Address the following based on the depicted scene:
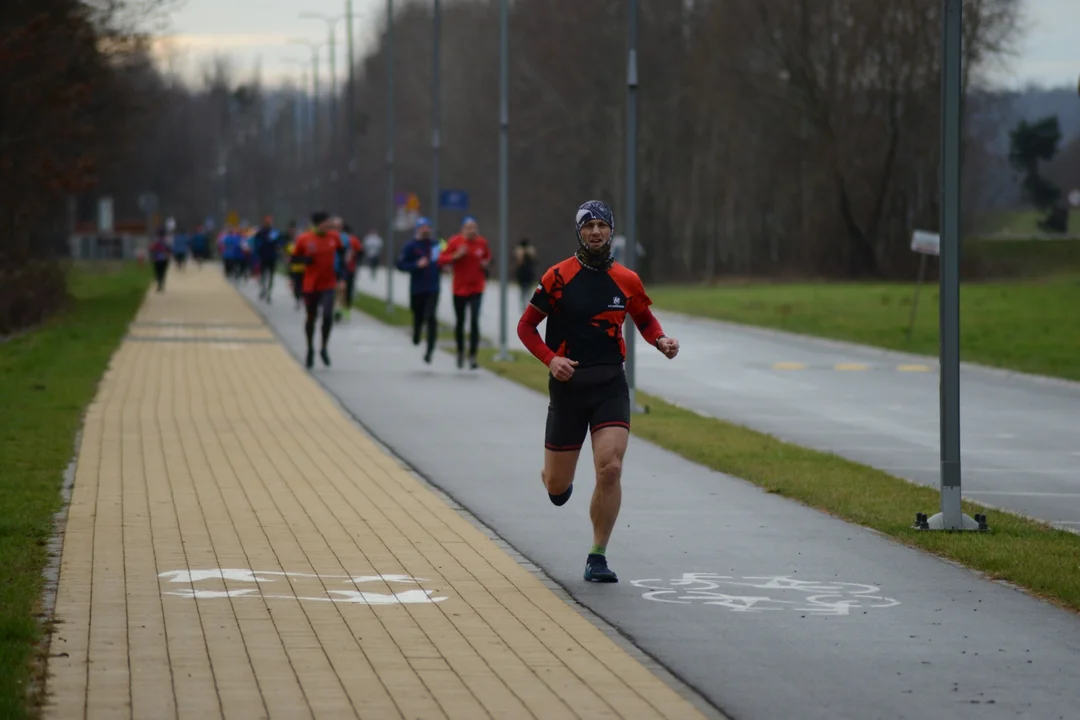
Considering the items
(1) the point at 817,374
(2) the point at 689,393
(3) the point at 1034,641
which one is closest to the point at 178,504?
(3) the point at 1034,641

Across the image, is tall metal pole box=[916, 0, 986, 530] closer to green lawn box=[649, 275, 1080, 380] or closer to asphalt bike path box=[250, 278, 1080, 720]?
asphalt bike path box=[250, 278, 1080, 720]

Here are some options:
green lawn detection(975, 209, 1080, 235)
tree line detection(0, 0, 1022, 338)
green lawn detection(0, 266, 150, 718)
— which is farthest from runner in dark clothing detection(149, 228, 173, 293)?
green lawn detection(975, 209, 1080, 235)

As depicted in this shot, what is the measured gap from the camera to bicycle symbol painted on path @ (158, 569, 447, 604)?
9375mm

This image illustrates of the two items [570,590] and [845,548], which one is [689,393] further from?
[570,590]

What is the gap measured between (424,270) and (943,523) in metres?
16.5

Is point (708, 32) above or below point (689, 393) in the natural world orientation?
above

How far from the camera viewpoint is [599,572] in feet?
32.8

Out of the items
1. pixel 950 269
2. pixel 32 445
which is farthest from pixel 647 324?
pixel 32 445

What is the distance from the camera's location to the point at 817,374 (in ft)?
90.4

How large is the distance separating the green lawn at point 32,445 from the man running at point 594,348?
255cm

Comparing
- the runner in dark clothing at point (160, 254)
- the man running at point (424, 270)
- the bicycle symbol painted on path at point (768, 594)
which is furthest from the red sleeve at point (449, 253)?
the runner in dark clothing at point (160, 254)

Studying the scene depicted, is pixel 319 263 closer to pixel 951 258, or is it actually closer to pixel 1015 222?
pixel 951 258

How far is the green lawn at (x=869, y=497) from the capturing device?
34.1ft

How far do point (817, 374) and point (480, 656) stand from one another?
19915 mm
